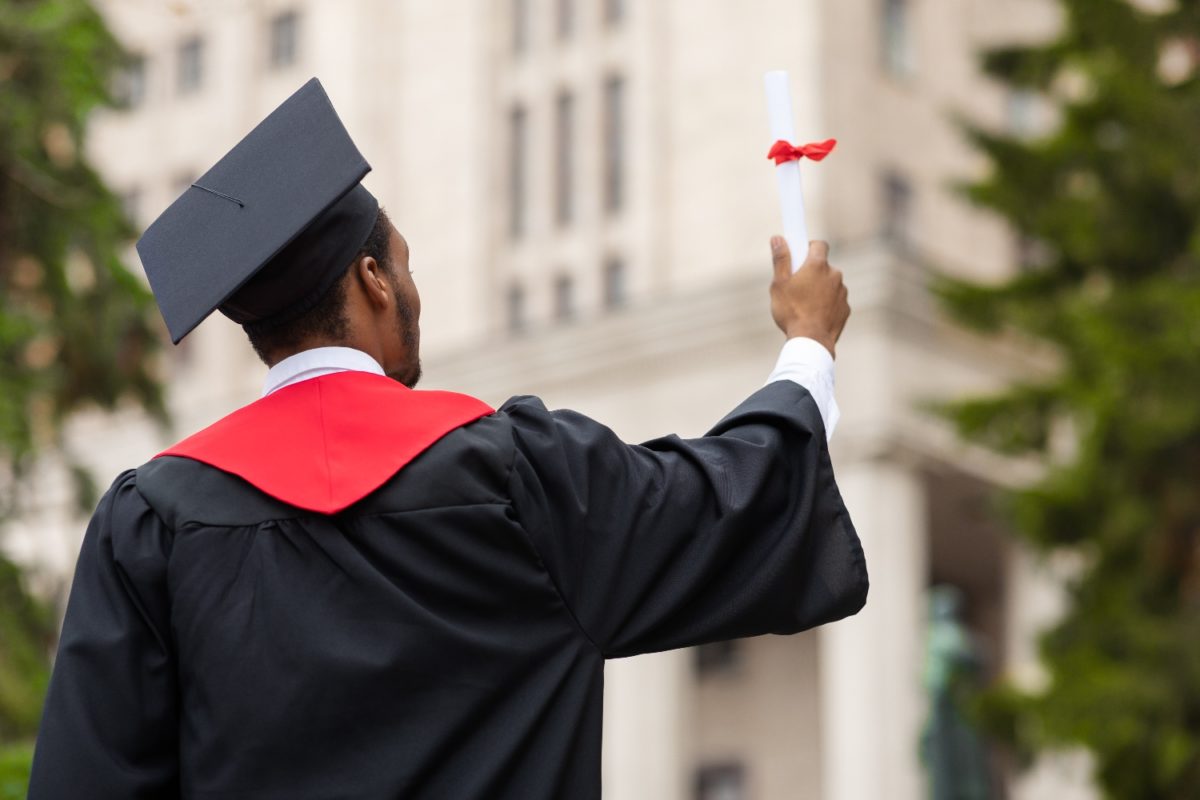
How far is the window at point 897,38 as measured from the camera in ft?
106

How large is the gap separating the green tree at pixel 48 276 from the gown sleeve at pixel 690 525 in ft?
32.2

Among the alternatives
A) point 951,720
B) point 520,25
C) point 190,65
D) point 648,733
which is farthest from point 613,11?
point 951,720

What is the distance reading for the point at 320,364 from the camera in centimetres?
305

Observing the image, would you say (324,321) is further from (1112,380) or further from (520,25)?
(520,25)

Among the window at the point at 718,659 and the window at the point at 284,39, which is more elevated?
the window at the point at 284,39

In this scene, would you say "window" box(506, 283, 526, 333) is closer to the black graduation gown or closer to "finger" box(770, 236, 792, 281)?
"finger" box(770, 236, 792, 281)

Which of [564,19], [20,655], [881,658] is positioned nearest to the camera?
[20,655]

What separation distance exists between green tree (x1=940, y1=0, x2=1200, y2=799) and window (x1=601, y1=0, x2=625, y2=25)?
1447 centimetres

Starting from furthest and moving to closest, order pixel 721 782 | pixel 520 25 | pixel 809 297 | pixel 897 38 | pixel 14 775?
pixel 721 782
pixel 520 25
pixel 897 38
pixel 14 775
pixel 809 297

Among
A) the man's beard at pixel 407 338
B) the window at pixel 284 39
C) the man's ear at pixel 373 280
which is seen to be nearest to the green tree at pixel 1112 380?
the man's beard at pixel 407 338

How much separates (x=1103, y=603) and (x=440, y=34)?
21.8m

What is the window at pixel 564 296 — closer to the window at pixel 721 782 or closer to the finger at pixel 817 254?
the window at pixel 721 782

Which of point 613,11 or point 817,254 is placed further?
point 613,11

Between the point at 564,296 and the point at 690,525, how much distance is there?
3089 cm
